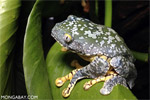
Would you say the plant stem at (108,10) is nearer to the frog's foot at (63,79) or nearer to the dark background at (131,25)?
the dark background at (131,25)

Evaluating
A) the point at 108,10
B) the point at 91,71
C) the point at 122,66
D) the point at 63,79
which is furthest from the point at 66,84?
the point at 108,10

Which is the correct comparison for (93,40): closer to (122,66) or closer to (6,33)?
(122,66)

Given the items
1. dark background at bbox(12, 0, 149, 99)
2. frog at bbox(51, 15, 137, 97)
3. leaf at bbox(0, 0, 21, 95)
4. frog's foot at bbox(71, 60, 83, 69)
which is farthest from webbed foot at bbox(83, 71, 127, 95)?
dark background at bbox(12, 0, 149, 99)

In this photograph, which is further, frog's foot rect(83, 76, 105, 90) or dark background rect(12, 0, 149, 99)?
dark background rect(12, 0, 149, 99)

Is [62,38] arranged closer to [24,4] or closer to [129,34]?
[24,4]

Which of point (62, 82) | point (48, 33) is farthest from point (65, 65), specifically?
point (48, 33)

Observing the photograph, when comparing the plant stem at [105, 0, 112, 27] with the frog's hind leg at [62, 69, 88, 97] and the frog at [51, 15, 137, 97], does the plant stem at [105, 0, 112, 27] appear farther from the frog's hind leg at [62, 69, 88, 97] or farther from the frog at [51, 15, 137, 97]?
the frog's hind leg at [62, 69, 88, 97]
